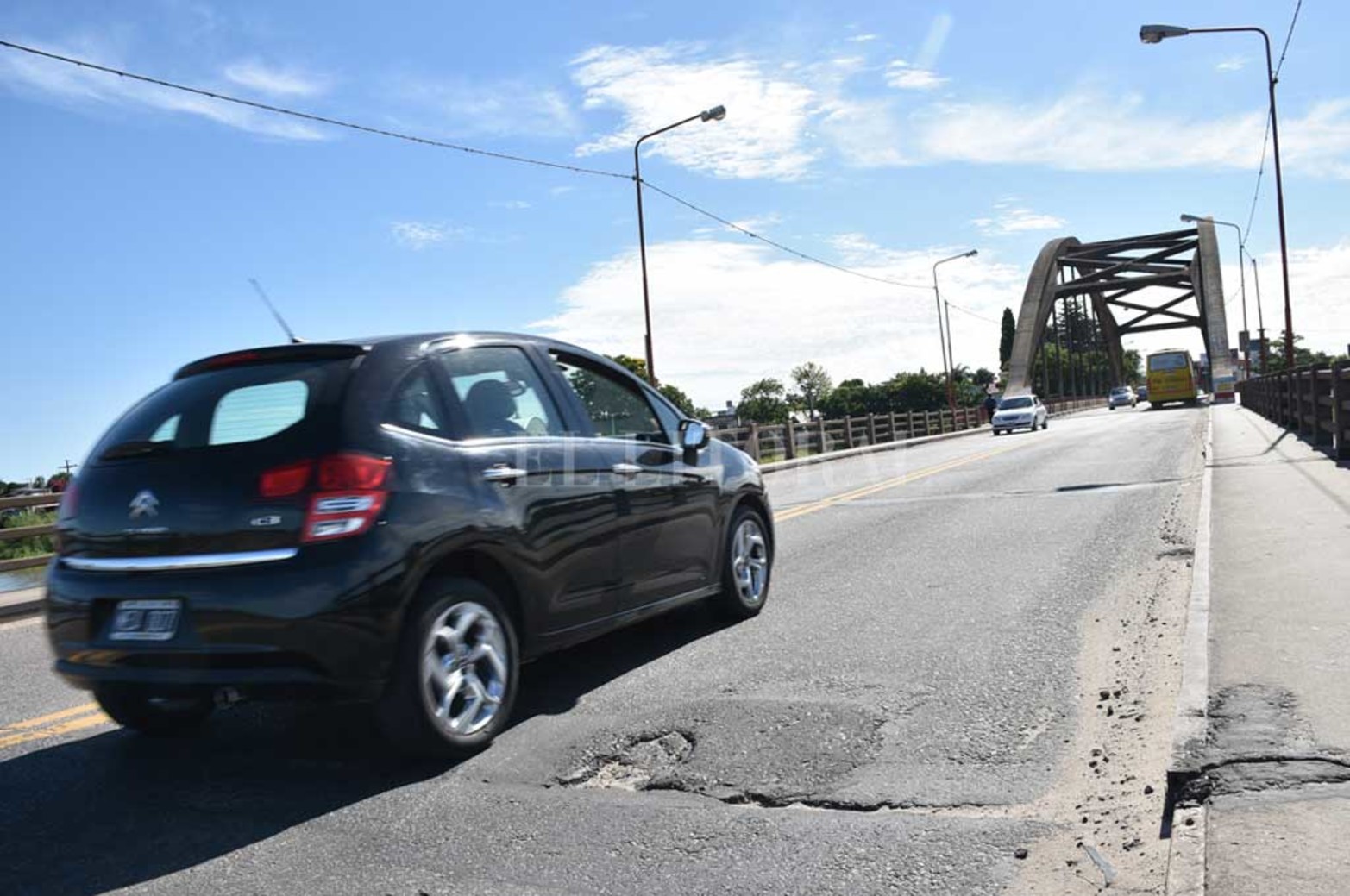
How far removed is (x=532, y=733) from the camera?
4461mm

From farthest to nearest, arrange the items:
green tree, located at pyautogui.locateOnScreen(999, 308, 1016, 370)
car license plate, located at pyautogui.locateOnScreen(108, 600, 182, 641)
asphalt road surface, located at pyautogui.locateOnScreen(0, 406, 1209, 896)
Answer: green tree, located at pyautogui.locateOnScreen(999, 308, 1016, 370) < car license plate, located at pyautogui.locateOnScreen(108, 600, 182, 641) < asphalt road surface, located at pyautogui.locateOnScreen(0, 406, 1209, 896)

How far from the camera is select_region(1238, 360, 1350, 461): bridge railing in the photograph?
14117mm

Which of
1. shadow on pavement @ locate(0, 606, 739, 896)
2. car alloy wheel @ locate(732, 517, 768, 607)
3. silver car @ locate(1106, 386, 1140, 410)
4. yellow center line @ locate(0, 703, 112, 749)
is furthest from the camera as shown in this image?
silver car @ locate(1106, 386, 1140, 410)

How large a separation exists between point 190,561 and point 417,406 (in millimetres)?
971

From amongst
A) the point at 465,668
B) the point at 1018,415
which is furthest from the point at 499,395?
the point at 1018,415

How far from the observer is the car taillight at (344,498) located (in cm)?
381

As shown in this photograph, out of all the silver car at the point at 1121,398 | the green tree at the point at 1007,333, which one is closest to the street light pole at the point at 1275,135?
the silver car at the point at 1121,398

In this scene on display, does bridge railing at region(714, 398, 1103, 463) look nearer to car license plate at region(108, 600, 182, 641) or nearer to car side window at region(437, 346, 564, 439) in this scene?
car side window at region(437, 346, 564, 439)

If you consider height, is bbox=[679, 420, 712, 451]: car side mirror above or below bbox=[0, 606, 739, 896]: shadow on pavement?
above

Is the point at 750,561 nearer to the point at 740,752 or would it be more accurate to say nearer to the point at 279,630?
the point at 740,752

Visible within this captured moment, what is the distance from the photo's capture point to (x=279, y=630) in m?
3.72

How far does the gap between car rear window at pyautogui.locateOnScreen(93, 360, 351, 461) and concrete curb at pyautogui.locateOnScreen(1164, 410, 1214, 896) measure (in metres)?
3.04

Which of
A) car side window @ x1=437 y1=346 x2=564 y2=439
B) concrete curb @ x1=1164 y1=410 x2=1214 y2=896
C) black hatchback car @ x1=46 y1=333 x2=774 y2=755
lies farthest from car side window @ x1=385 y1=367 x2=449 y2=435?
concrete curb @ x1=1164 y1=410 x2=1214 y2=896

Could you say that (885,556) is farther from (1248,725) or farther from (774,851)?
(774,851)
